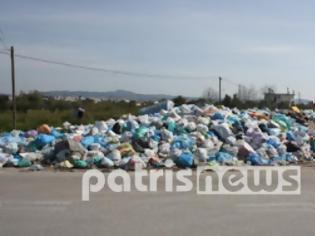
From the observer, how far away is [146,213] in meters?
7.35

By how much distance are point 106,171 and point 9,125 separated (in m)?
12.6

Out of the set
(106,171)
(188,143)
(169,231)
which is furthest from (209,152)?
(169,231)

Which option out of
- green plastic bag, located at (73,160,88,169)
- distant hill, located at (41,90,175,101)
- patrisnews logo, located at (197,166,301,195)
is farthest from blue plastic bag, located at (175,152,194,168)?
distant hill, located at (41,90,175,101)

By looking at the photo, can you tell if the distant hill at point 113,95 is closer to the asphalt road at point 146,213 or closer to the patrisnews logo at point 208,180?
the patrisnews logo at point 208,180

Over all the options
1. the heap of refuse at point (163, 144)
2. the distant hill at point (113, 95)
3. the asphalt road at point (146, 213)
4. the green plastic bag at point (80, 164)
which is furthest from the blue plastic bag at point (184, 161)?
the distant hill at point (113, 95)

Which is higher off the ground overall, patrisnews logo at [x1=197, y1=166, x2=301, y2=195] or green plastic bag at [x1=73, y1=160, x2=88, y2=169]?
green plastic bag at [x1=73, y1=160, x2=88, y2=169]

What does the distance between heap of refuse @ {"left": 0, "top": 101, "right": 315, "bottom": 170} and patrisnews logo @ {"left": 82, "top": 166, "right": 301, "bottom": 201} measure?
814mm

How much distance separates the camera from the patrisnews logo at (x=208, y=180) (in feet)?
30.7

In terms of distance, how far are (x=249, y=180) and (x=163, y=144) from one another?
4.17 metres

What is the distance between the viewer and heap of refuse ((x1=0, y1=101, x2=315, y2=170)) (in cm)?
1286

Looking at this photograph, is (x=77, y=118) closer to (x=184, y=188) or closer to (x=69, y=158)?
(x=69, y=158)

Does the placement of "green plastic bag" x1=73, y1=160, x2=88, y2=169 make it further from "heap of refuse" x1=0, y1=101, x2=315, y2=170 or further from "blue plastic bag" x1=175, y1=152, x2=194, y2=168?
"blue plastic bag" x1=175, y1=152, x2=194, y2=168

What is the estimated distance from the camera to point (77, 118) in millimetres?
26859

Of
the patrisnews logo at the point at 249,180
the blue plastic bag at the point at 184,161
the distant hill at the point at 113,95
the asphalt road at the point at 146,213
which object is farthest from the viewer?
the distant hill at the point at 113,95
